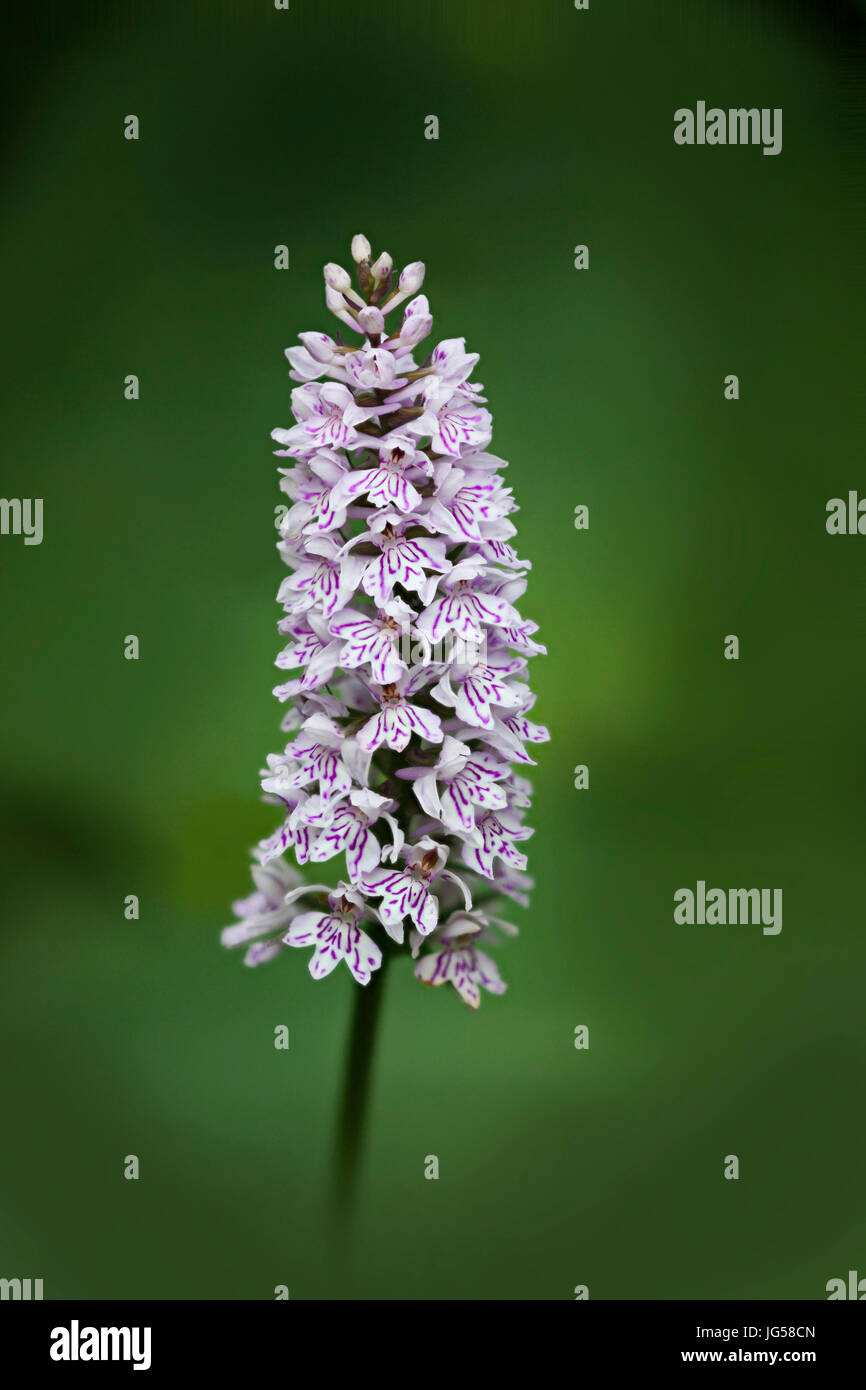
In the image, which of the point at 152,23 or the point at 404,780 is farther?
the point at 152,23

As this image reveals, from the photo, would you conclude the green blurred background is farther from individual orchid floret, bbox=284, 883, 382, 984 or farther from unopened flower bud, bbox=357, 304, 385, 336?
unopened flower bud, bbox=357, 304, 385, 336

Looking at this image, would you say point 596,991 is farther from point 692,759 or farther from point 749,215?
point 749,215

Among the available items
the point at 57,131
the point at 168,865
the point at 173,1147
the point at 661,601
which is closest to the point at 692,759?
the point at 661,601

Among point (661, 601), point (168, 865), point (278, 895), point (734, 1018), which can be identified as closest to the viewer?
point (278, 895)

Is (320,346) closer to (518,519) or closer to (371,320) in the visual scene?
(371,320)

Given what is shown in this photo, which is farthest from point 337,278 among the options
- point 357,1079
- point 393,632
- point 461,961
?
point 357,1079

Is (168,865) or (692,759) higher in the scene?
(692,759)

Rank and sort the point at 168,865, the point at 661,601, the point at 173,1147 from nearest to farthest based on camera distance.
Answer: the point at 173,1147, the point at 168,865, the point at 661,601
